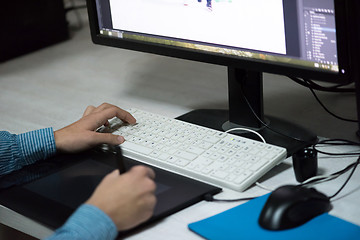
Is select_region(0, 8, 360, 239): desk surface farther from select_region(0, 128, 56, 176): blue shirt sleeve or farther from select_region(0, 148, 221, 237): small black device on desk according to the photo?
select_region(0, 128, 56, 176): blue shirt sleeve

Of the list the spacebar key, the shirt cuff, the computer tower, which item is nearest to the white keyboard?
the spacebar key

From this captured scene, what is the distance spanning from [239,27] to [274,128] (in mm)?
204

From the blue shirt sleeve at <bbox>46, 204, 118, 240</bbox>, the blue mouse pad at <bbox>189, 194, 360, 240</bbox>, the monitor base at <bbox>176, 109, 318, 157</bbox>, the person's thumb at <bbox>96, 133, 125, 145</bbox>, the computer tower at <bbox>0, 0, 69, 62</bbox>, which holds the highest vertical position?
the computer tower at <bbox>0, 0, 69, 62</bbox>

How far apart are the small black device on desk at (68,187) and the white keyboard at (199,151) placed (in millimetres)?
18

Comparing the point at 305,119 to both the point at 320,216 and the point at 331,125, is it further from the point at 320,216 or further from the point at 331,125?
the point at 320,216

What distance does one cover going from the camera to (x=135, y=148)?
1.00 m

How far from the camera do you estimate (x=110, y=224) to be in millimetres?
767

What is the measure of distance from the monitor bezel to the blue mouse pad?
23 cm

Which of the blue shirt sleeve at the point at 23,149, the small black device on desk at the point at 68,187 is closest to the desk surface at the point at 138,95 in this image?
the small black device on desk at the point at 68,187

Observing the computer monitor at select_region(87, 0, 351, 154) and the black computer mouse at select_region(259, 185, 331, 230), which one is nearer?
the black computer mouse at select_region(259, 185, 331, 230)

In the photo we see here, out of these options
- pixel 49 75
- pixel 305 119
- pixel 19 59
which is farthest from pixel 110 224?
pixel 19 59

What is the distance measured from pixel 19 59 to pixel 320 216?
109 cm

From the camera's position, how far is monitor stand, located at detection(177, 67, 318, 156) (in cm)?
104

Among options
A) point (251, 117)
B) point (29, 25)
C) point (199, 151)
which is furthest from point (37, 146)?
point (29, 25)
